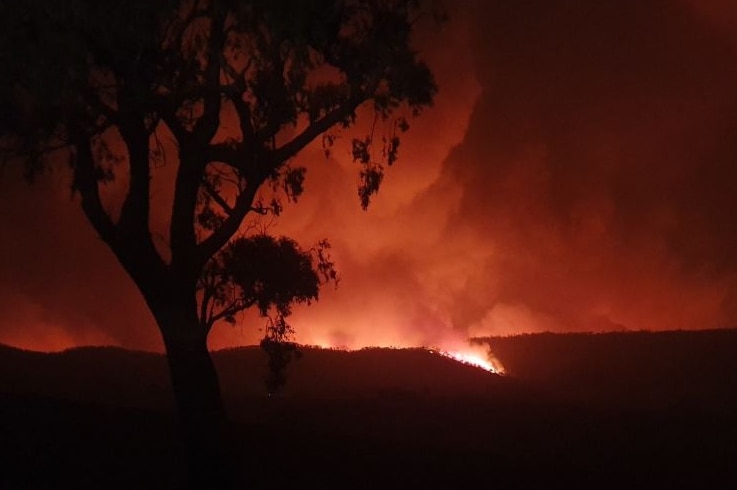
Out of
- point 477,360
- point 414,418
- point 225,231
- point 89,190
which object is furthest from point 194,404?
point 477,360

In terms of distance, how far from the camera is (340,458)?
14164 millimetres

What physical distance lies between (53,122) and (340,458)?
587cm

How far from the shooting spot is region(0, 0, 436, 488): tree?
10.8m

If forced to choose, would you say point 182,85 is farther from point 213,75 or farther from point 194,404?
point 194,404

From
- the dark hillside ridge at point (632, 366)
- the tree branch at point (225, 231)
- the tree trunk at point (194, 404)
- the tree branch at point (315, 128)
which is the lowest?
the tree trunk at point (194, 404)

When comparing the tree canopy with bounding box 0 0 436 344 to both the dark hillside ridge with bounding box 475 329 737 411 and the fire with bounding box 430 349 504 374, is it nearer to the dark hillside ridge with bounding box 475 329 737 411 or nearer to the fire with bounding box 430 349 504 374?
the dark hillside ridge with bounding box 475 329 737 411

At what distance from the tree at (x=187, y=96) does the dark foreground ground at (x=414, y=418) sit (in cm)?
208

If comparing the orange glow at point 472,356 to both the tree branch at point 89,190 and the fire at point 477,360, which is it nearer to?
the fire at point 477,360

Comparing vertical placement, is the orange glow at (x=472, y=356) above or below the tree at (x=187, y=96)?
above

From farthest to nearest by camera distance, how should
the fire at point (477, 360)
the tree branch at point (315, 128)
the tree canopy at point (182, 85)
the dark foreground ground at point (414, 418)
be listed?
the fire at point (477, 360) < the dark foreground ground at point (414, 418) < the tree branch at point (315, 128) < the tree canopy at point (182, 85)

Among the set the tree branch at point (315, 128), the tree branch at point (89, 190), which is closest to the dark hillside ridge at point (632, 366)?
the tree branch at point (315, 128)

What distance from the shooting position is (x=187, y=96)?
39.0 ft

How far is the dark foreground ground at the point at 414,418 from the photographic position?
13.3 meters

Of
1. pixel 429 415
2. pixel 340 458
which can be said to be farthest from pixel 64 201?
pixel 340 458
